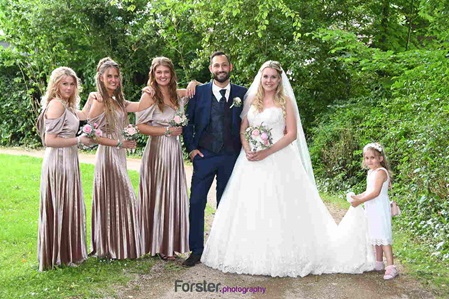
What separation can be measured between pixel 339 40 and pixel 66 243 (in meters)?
6.06

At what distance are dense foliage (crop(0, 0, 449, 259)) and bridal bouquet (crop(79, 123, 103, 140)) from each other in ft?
12.3

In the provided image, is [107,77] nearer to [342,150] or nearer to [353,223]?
[353,223]

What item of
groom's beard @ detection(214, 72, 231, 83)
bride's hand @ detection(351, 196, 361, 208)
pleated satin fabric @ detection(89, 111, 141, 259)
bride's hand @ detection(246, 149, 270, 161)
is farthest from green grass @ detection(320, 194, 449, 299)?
pleated satin fabric @ detection(89, 111, 141, 259)

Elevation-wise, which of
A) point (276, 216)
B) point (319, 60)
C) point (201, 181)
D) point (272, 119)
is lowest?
point (276, 216)

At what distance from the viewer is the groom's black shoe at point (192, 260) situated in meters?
6.17

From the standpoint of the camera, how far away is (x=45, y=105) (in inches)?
235

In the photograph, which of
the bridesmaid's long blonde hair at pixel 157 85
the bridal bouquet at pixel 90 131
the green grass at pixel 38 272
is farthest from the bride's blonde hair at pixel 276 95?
the green grass at pixel 38 272

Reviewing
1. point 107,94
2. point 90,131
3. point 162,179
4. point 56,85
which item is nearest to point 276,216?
point 162,179

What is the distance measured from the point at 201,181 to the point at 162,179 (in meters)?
0.41

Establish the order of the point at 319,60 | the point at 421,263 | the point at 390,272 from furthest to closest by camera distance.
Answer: the point at 319,60 → the point at 421,263 → the point at 390,272

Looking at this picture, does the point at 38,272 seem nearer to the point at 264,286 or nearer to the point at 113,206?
the point at 113,206

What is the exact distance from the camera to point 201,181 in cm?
632

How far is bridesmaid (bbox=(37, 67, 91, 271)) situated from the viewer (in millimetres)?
5855

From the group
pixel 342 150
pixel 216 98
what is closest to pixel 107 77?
pixel 216 98
